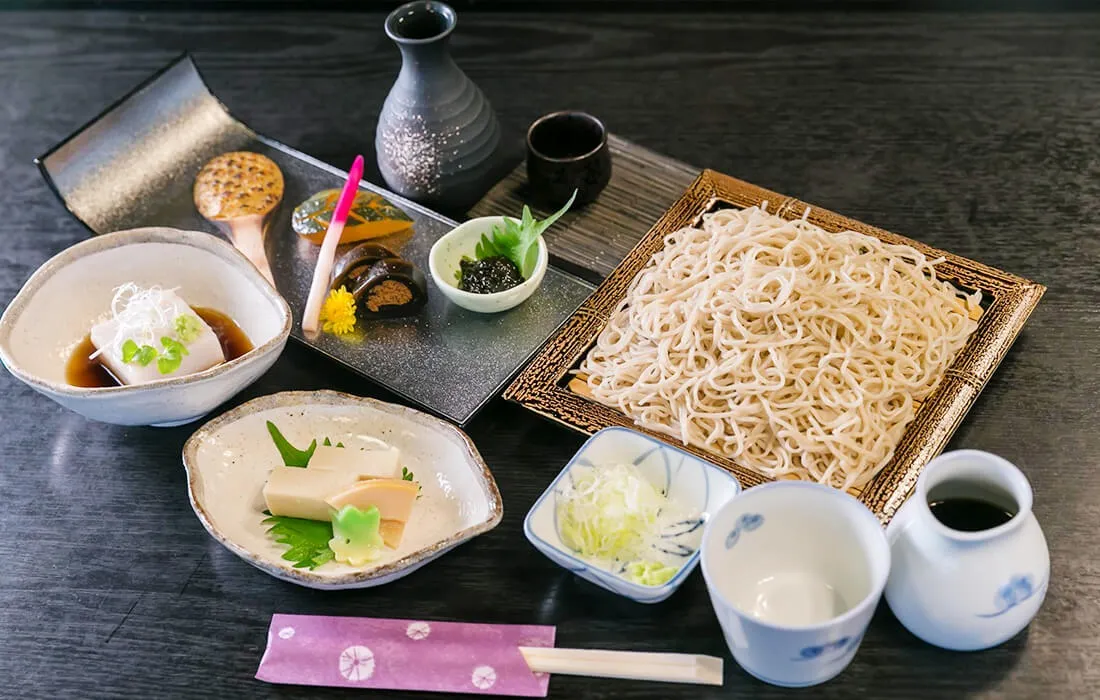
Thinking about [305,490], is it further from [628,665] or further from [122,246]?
[122,246]

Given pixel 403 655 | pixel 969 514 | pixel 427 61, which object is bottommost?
pixel 403 655

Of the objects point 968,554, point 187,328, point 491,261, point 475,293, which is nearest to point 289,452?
point 187,328

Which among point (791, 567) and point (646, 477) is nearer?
point (791, 567)

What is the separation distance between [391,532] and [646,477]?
20.0 inches

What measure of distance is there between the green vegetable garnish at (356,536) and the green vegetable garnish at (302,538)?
0.10ft

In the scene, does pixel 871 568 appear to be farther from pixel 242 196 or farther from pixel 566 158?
pixel 242 196

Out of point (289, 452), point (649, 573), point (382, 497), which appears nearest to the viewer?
point (649, 573)

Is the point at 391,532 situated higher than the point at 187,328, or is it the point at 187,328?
the point at 187,328

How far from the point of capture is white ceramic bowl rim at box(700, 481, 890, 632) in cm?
164

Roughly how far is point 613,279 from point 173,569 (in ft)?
3.81

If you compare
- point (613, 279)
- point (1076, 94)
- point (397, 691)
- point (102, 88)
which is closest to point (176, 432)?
point (397, 691)

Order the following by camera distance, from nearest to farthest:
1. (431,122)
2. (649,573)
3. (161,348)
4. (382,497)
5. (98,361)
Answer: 1. (649,573)
2. (382,497)
3. (161,348)
4. (98,361)
5. (431,122)

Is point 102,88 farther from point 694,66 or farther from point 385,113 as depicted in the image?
point 694,66

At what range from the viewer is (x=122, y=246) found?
2512 millimetres
